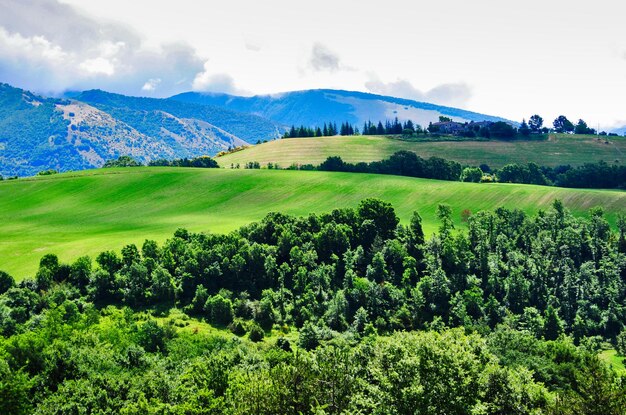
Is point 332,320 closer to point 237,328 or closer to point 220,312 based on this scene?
point 237,328

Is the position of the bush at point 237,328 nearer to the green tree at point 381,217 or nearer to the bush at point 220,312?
the bush at point 220,312

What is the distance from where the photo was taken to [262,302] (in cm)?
10406

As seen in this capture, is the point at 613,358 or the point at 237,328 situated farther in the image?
the point at 237,328

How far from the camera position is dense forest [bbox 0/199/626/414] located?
47.5m

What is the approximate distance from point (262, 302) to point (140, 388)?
4811 cm

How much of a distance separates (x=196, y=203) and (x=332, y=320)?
91029 millimetres

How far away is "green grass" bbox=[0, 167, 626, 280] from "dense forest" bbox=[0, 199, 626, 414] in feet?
52.1

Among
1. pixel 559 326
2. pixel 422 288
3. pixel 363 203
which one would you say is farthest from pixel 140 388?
pixel 363 203

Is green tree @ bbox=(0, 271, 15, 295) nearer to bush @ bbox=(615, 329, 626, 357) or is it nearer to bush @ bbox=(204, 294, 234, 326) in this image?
bush @ bbox=(204, 294, 234, 326)

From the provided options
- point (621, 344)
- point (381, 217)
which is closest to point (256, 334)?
point (381, 217)

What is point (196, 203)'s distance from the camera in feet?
589

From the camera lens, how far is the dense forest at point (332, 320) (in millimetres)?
47469

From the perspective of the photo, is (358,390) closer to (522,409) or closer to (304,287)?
(522,409)

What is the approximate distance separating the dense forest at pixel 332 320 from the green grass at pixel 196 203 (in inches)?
625
